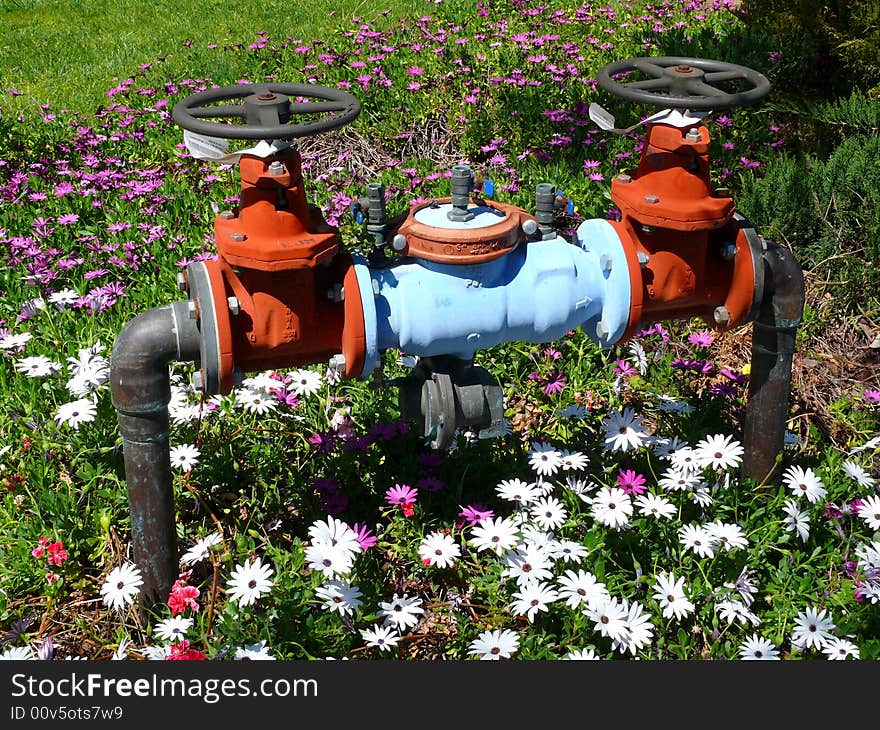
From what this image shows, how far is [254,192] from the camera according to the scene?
222 centimetres

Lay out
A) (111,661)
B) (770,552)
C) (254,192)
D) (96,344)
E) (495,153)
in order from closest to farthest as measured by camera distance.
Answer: (254,192) < (111,661) < (770,552) < (96,344) < (495,153)

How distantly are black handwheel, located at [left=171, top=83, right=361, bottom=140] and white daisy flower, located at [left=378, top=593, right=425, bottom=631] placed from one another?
47.1 inches

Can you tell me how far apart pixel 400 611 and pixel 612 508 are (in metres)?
0.65

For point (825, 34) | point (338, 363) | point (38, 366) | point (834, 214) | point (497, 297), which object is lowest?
point (38, 366)

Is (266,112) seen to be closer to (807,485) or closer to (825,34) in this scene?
(807,485)

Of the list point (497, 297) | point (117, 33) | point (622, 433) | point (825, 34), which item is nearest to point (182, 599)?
point (497, 297)

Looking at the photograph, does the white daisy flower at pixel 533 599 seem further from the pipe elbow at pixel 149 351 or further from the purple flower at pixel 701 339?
the purple flower at pixel 701 339

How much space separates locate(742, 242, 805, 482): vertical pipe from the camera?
269 cm

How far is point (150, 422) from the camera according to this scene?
2.39 meters

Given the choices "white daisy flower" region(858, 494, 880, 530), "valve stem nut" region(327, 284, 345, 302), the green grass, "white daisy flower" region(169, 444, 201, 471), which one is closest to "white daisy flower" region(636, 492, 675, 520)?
"white daisy flower" region(858, 494, 880, 530)

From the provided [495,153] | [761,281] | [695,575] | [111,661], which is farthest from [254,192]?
[495,153]

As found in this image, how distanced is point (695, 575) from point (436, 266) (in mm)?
1142

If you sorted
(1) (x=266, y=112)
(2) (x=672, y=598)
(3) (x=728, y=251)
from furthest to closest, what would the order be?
(3) (x=728, y=251)
(2) (x=672, y=598)
(1) (x=266, y=112)

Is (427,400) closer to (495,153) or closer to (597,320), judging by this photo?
(597,320)
